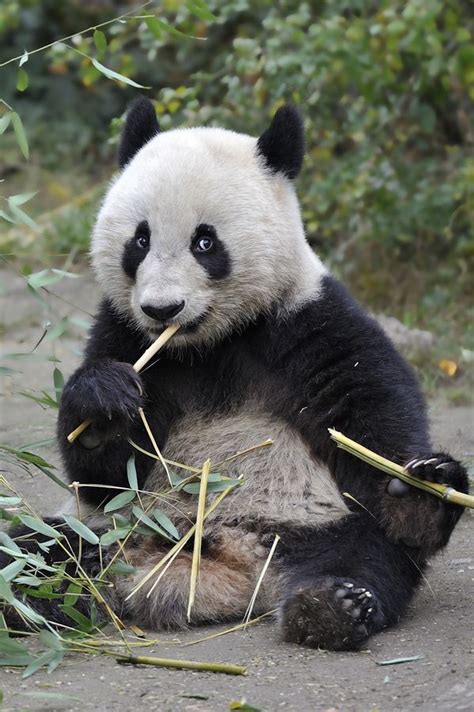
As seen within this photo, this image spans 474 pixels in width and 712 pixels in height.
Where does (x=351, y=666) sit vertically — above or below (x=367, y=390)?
below

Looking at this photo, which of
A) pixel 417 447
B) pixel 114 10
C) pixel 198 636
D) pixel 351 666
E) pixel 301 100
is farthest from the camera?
pixel 114 10

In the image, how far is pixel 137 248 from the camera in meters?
4.23

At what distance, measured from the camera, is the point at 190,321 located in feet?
A: 13.7

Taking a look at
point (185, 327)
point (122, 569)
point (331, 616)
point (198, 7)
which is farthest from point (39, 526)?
point (198, 7)

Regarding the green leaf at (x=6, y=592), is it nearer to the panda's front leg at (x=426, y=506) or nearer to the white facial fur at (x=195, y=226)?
the white facial fur at (x=195, y=226)

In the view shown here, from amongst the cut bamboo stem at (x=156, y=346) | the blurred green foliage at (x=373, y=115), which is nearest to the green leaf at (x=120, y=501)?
the cut bamboo stem at (x=156, y=346)

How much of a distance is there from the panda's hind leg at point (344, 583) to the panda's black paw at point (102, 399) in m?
0.71

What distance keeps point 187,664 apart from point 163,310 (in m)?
1.21

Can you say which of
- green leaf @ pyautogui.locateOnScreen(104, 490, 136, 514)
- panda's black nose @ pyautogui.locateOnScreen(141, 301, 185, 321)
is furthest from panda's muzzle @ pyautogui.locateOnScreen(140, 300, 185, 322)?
green leaf @ pyautogui.locateOnScreen(104, 490, 136, 514)

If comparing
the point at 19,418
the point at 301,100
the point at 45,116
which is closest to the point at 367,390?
the point at 19,418

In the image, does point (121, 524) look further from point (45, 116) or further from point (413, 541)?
point (45, 116)

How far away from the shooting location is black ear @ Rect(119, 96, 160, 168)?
4.60m

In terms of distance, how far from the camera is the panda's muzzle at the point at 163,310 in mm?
4004

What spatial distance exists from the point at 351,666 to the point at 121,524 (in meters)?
0.96
